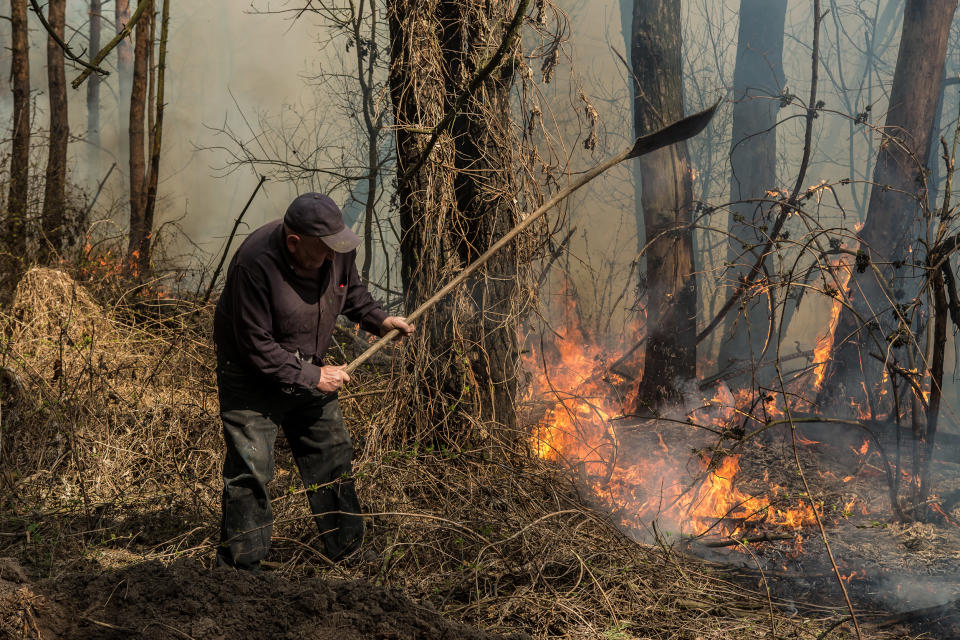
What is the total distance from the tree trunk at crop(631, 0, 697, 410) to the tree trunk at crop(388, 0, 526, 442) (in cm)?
272

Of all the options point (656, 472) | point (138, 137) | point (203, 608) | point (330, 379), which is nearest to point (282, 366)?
point (330, 379)

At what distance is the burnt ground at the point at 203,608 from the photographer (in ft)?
8.80

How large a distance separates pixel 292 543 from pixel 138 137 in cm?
705

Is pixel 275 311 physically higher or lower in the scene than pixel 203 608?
higher

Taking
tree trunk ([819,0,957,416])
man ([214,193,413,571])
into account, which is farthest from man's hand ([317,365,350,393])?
tree trunk ([819,0,957,416])

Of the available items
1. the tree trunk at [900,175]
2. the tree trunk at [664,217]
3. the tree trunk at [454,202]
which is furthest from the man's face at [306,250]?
the tree trunk at [900,175]

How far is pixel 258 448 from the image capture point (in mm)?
3729

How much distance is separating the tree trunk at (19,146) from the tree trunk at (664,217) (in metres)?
6.60

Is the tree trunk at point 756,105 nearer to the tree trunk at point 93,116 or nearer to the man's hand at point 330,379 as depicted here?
the man's hand at point 330,379

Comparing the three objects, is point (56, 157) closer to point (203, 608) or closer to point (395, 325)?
point (395, 325)

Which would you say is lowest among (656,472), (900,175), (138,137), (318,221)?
(656,472)

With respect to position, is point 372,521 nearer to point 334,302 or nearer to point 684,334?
point 334,302

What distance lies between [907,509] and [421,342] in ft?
11.4

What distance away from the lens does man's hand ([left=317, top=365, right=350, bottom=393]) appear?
366 cm
